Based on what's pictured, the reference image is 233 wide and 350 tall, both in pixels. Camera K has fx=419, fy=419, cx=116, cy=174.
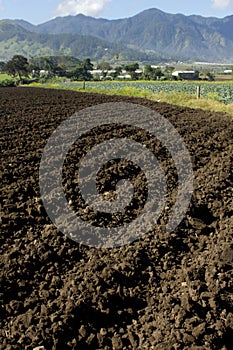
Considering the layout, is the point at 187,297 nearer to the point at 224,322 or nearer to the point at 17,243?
the point at 224,322

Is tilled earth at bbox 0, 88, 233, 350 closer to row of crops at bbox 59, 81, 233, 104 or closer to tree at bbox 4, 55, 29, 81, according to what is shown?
row of crops at bbox 59, 81, 233, 104

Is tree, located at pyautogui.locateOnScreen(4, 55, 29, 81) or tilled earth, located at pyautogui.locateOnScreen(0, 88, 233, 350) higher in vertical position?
tree, located at pyautogui.locateOnScreen(4, 55, 29, 81)

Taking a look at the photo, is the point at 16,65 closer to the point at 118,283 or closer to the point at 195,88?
the point at 195,88

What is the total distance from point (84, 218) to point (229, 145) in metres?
5.97

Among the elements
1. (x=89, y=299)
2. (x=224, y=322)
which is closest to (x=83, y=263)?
(x=89, y=299)

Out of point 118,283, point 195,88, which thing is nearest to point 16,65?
point 195,88

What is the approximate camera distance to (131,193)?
23.1 ft

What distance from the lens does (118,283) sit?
15.2 feet

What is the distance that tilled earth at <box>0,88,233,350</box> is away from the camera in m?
3.83

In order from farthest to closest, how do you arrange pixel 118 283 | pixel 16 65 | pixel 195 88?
1. pixel 16 65
2. pixel 195 88
3. pixel 118 283

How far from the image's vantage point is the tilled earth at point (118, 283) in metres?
3.83

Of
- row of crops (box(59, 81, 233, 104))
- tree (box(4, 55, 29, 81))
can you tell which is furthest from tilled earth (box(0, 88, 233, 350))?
tree (box(4, 55, 29, 81))

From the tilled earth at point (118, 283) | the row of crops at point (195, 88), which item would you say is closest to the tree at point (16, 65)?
the row of crops at point (195, 88)

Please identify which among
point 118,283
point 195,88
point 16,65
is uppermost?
point 16,65
